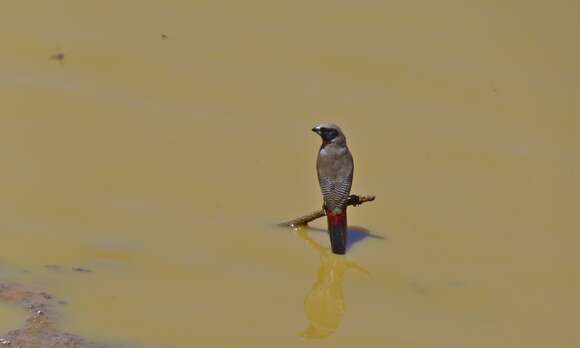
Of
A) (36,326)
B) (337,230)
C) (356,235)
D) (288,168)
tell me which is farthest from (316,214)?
(36,326)

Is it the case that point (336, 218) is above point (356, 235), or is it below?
above

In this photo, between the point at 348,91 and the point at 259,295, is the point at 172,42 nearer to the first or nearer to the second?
the point at 348,91

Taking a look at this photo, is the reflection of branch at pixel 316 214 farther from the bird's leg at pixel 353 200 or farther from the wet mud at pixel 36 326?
the wet mud at pixel 36 326

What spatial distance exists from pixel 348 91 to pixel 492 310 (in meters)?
3.44

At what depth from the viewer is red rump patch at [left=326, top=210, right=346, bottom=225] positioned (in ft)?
26.5

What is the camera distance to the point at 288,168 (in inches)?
370

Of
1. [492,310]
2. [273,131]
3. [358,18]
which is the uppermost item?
[358,18]

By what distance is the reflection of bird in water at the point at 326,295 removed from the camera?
23.9ft

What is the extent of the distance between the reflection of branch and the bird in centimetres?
10

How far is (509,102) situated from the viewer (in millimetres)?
10781

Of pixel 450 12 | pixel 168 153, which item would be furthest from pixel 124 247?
pixel 450 12

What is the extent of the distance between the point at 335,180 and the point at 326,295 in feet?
2.71

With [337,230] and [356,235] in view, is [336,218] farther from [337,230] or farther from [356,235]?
[356,235]

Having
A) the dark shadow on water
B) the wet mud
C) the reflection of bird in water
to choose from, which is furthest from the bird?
the wet mud
